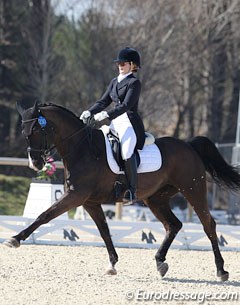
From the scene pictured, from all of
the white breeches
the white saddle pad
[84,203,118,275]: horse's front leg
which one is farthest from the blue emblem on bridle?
[84,203,118,275]: horse's front leg

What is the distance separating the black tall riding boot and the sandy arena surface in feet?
2.85

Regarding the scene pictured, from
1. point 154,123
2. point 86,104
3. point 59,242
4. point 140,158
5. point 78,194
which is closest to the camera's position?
point 78,194

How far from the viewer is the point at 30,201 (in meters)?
11.3

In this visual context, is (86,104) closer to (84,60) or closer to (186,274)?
(84,60)

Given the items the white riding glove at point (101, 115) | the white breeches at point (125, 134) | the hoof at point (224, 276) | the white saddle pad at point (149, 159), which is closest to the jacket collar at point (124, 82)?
the white breeches at point (125, 134)

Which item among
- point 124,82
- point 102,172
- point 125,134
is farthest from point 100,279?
point 124,82

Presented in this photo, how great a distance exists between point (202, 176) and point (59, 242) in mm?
3303

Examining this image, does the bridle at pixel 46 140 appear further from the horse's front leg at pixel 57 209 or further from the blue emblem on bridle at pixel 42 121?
the horse's front leg at pixel 57 209

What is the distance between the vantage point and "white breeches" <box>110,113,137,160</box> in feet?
25.3

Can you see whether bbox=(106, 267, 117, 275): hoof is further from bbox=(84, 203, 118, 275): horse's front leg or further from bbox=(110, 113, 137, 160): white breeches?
bbox=(110, 113, 137, 160): white breeches

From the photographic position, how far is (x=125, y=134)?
7.75 metres

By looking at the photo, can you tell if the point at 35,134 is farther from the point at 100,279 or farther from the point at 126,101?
the point at 100,279

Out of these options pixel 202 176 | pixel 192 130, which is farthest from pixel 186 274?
pixel 192 130

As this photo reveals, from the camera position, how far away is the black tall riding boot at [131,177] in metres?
7.71
